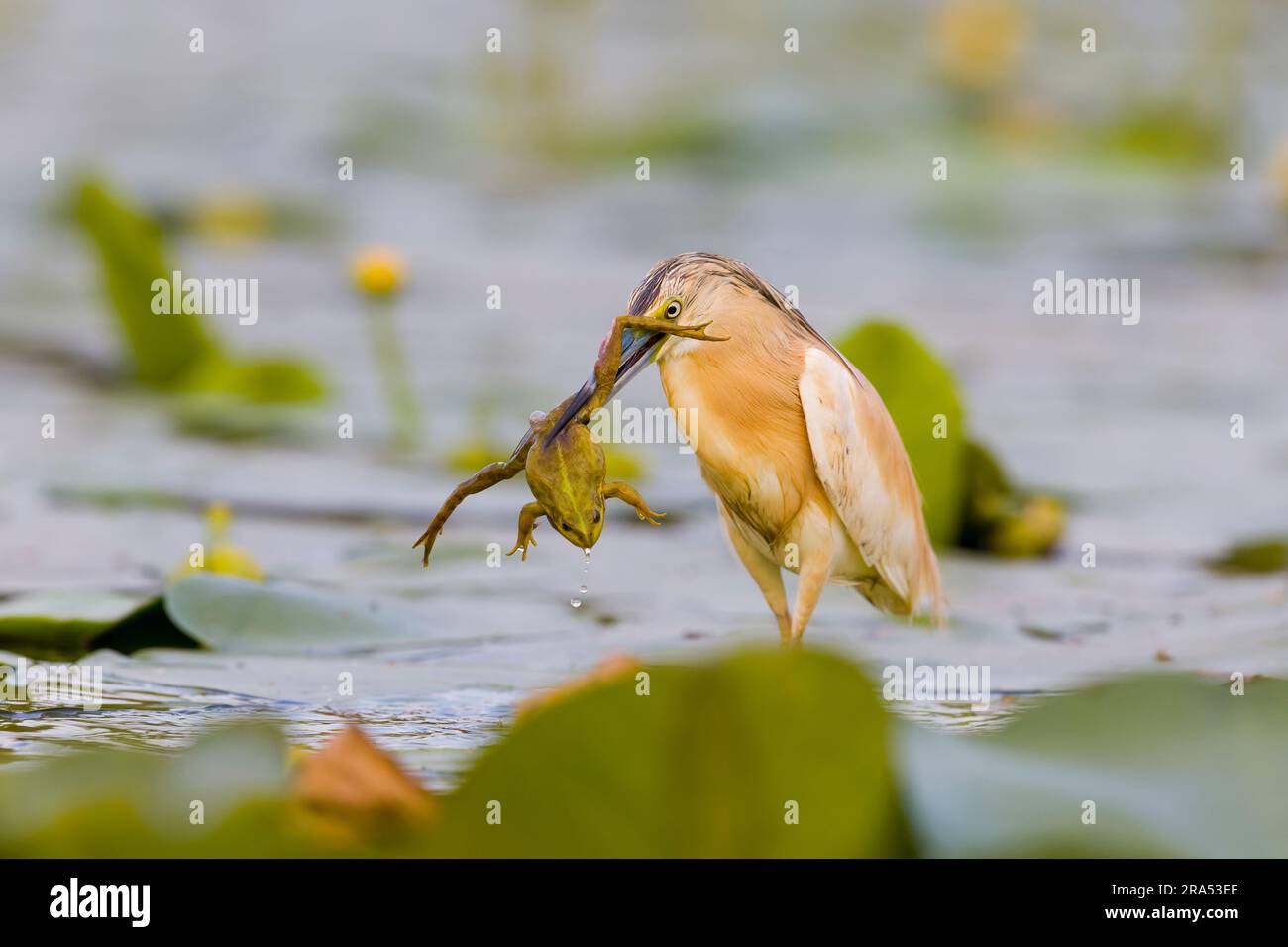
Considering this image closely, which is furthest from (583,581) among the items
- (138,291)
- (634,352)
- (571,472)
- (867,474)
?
(138,291)

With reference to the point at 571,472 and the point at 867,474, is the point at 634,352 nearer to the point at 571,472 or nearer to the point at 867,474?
the point at 571,472

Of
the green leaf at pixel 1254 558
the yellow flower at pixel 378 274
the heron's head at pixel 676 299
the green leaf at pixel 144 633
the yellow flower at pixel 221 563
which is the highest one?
the yellow flower at pixel 378 274

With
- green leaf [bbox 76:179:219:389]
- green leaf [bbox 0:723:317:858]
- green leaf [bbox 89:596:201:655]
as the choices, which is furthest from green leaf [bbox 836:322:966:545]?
green leaf [bbox 76:179:219:389]

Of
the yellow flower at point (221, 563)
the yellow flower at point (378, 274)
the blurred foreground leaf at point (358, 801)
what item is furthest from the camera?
the yellow flower at point (378, 274)

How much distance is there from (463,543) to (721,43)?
7.20m

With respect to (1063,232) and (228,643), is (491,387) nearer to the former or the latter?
(228,643)

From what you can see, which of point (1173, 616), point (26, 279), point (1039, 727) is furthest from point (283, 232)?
point (1039, 727)

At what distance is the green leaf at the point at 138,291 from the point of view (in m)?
4.93

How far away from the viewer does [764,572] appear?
9.76 feet

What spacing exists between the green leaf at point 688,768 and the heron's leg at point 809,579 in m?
1.39

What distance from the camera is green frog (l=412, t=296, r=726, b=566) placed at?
7.81 ft

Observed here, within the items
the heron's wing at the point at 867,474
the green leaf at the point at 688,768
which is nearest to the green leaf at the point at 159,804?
the green leaf at the point at 688,768

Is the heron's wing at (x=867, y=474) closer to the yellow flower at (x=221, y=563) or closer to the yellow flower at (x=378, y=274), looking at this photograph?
the yellow flower at (x=221, y=563)
